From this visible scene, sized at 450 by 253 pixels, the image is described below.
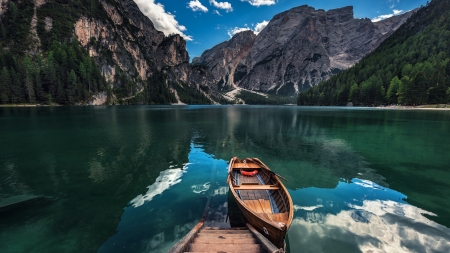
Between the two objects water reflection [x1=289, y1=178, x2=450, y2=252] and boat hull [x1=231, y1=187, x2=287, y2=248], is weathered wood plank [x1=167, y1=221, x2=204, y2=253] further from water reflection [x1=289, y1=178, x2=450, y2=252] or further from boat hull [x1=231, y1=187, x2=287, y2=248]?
water reflection [x1=289, y1=178, x2=450, y2=252]

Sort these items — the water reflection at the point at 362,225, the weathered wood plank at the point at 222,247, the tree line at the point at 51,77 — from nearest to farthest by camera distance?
the weathered wood plank at the point at 222,247 → the water reflection at the point at 362,225 → the tree line at the point at 51,77

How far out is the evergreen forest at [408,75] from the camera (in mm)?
107562

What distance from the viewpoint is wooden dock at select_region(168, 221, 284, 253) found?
6344mm

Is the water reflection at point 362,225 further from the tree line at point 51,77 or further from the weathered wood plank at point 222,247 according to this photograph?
the tree line at point 51,77

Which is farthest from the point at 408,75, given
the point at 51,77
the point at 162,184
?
the point at 51,77

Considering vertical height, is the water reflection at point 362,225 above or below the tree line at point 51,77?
below

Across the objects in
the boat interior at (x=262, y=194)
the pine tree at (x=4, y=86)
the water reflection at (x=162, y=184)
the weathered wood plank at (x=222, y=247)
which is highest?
the pine tree at (x=4, y=86)

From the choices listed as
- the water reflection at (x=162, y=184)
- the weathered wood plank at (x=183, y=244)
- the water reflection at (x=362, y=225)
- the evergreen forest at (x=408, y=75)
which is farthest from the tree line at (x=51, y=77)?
the evergreen forest at (x=408, y=75)

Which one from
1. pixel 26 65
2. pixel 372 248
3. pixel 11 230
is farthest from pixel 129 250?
pixel 26 65

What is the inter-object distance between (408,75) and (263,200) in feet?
580

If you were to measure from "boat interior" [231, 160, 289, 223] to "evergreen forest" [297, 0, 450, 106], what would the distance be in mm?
138201

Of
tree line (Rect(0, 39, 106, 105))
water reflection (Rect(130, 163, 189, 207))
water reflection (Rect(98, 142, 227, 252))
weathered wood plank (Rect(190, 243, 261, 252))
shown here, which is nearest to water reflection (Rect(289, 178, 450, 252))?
weathered wood plank (Rect(190, 243, 261, 252))

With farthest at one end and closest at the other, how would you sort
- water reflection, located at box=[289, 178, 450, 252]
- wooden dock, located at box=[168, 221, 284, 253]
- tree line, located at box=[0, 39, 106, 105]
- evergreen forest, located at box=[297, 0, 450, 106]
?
1. evergreen forest, located at box=[297, 0, 450, 106]
2. tree line, located at box=[0, 39, 106, 105]
3. water reflection, located at box=[289, 178, 450, 252]
4. wooden dock, located at box=[168, 221, 284, 253]

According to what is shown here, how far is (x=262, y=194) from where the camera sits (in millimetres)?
11477
